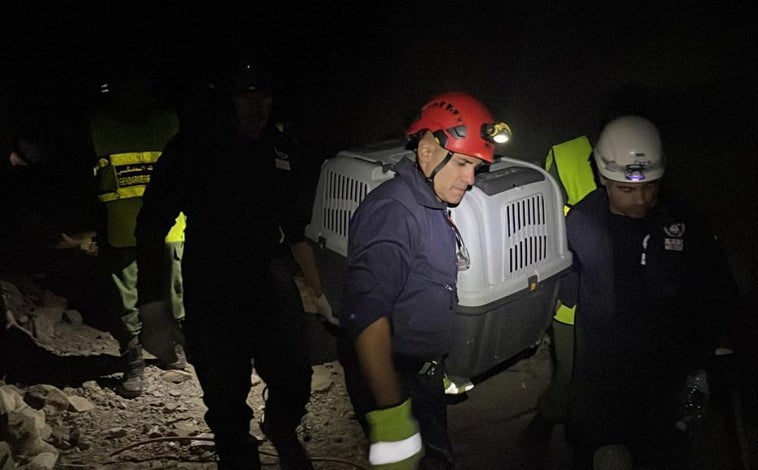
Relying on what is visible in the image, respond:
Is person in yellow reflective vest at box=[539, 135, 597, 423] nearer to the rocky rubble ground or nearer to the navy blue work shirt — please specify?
the navy blue work shirt

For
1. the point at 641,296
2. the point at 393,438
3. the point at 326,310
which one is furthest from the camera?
the point at 326,310

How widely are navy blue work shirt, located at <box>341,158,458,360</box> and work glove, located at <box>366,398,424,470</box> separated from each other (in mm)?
290

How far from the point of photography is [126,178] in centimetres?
390

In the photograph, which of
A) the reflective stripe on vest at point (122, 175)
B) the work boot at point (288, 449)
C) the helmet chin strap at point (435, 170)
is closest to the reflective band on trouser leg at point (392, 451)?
the helmet chin strap at point (435, 170)

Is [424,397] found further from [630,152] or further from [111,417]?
[111,417]

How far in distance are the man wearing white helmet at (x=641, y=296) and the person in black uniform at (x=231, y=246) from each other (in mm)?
1447

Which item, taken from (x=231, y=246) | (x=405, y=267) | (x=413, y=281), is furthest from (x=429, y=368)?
(x=231, y=246)

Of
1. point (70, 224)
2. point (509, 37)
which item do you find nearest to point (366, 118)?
point (509, 37)

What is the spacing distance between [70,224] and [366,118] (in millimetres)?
4180

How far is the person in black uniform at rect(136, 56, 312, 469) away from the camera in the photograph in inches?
113

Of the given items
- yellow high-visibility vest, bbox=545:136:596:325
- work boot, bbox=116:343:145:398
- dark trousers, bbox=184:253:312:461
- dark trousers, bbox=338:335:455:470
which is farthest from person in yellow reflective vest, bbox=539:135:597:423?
work boot, bbox=116:343:145:398

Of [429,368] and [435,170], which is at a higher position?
[435,170]

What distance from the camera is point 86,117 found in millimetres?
3926

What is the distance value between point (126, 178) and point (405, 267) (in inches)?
97.5
